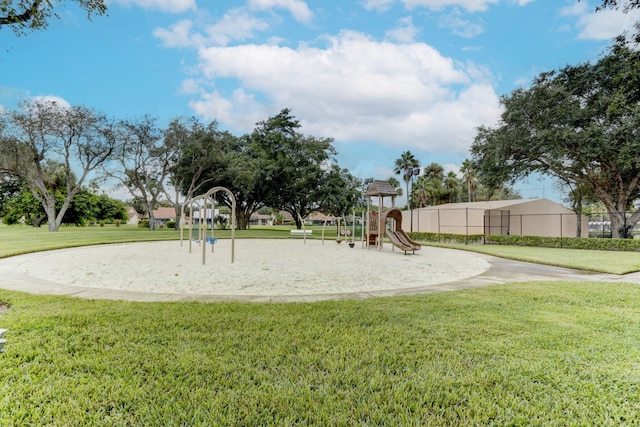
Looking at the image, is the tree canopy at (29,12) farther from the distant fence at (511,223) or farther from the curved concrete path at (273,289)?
the distant fence at (511,223)

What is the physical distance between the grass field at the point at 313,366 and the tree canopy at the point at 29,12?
154 inches

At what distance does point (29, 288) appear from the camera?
5258 mm

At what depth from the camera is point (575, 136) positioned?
56.9 ft

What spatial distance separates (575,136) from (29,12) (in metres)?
22.0

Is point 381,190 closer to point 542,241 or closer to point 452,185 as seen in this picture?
point 542,241

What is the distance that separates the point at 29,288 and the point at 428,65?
42.9 feet

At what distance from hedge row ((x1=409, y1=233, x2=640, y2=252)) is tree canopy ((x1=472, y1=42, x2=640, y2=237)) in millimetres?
4390

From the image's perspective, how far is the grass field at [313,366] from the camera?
194cm

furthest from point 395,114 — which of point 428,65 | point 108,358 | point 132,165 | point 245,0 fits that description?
point 132,165

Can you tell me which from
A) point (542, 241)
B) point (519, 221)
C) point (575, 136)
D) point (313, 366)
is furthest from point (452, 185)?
point (313, 366)

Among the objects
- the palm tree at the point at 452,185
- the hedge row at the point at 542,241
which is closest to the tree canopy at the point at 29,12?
the hedge row at the point at 542,241

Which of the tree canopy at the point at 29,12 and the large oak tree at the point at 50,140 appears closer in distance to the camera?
the tree canopy at the point at 29,12

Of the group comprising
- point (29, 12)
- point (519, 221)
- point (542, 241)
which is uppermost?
point (29, 12)

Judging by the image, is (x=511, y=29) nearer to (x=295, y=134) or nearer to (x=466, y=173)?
(x=295, y=134)
